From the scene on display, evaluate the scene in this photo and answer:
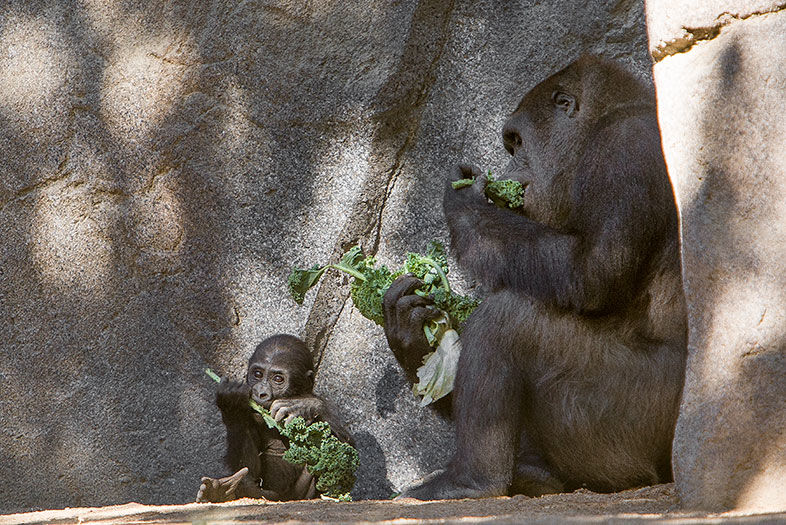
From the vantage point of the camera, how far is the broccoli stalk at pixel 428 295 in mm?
4672

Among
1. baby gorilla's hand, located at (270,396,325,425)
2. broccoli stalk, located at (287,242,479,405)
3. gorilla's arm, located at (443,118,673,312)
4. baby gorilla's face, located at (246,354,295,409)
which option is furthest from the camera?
baby gorilla's face, located at (246,354,295,409)

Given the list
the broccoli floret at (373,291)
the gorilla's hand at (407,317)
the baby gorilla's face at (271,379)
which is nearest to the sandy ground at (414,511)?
the gorilla's hand at (407,317)

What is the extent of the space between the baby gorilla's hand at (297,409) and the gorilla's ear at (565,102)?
201 cm

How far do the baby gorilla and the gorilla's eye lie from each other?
193cm

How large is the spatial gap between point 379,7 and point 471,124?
0.83 meters

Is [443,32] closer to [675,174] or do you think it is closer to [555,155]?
[555,155]

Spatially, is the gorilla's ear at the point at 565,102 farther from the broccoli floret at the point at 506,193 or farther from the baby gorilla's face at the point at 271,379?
the baby gorilla's face at the point at 271,379

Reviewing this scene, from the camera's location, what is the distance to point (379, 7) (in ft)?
17.9

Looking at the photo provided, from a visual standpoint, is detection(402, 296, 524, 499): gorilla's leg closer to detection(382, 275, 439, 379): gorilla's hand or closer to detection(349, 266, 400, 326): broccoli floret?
detection(382, 275, 439, 379): gorilla's hand

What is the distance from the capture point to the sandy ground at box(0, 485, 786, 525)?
3.09m

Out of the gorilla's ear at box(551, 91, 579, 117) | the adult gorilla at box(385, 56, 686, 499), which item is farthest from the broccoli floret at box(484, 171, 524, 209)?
the gorilla's ear at box(551, 91, 579, 117)

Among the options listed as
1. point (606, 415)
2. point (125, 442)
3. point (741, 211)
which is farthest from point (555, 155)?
point (125, 442)

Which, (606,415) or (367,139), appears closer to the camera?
(606,415)

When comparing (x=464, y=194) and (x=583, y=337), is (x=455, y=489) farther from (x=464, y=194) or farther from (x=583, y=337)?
(x=464, y=194)
